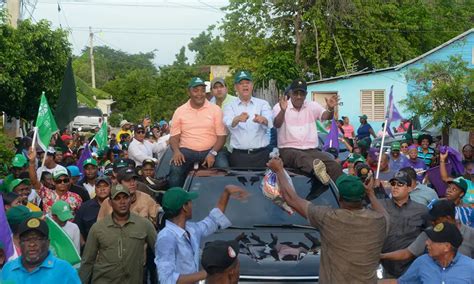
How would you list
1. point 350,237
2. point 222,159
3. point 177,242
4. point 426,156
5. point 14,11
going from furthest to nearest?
point 14,11 < point 426,156 < point 222,159 < point 177,242 < point 350,237

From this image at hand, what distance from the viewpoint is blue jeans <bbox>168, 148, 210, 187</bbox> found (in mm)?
8836

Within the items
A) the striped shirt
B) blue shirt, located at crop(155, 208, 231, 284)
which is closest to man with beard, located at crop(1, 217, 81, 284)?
blue shirt, located at crop(155, 208, 231, 284)

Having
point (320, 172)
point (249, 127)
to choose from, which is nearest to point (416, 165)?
point (249, 127)

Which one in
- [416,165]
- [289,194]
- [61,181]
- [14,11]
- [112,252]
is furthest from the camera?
[14,11]

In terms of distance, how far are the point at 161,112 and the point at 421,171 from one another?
3939 cm

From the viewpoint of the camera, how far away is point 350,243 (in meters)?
5.33

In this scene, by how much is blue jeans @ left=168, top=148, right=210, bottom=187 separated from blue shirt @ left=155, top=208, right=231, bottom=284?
2835 mm

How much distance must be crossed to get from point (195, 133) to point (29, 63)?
476 inches

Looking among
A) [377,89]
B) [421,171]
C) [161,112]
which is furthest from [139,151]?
[161,112]

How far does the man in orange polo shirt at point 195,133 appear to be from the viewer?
348 inches

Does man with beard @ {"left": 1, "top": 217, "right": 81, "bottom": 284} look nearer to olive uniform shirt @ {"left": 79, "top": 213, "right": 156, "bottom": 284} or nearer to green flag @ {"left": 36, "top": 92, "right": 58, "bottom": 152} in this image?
olive uniform shirt @ {"left": 79, "top": 213, "right": 156, "bottom": 284}

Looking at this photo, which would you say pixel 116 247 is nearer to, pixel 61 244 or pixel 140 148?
pixel 61 244

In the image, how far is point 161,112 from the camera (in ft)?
167

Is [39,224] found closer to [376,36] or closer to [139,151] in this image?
[139,151]
